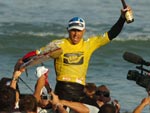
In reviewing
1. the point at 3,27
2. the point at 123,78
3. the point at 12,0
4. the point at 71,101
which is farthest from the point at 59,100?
the point at 12,0

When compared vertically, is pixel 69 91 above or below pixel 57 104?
above

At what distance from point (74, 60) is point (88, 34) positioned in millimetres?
15489

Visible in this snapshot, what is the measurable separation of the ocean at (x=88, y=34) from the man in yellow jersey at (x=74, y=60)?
14.4 feet

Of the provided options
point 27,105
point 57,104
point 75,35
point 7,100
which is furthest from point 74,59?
point 7,100

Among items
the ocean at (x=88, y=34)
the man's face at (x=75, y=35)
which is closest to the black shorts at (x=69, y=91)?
the man's face at (x=75, y=35)

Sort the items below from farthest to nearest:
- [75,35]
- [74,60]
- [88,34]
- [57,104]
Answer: [88,34]
[74,60]
[75,35]
[57,104]

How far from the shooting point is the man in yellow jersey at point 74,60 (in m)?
13.1

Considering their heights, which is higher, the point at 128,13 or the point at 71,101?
the point at 128,13

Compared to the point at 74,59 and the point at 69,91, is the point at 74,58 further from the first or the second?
the point at 69,91

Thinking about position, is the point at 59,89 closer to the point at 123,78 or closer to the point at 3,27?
the point at 123,78

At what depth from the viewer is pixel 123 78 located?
20.8 metres

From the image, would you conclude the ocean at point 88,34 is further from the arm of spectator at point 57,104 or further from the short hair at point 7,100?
the short hair at point 7,100

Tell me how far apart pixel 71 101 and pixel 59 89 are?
0.25 meters

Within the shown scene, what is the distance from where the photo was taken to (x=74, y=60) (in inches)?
516
